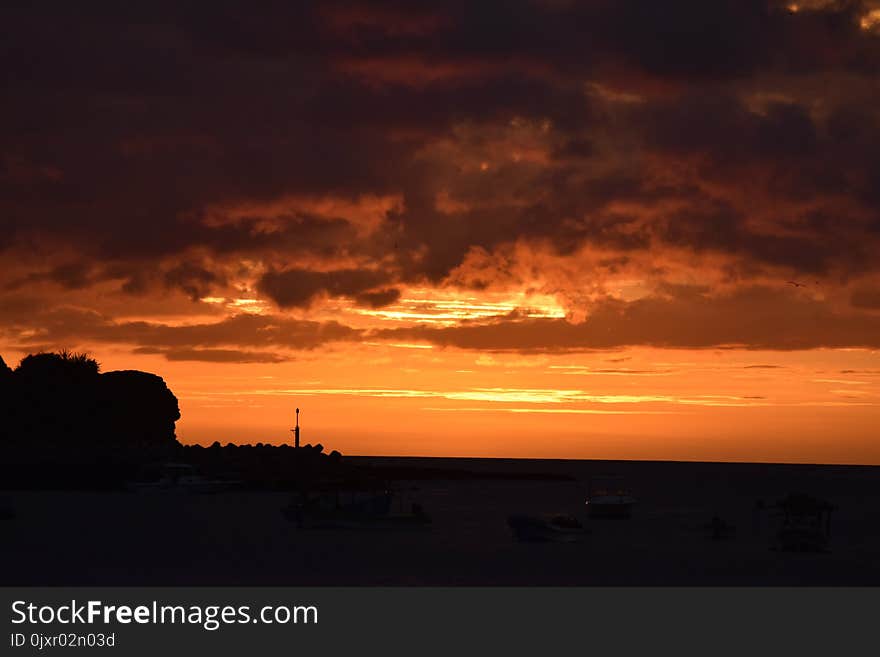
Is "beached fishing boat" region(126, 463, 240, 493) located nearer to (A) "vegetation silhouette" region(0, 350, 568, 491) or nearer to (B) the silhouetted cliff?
(A) "vegetation silhouette" region(0, 350, 568, 491)

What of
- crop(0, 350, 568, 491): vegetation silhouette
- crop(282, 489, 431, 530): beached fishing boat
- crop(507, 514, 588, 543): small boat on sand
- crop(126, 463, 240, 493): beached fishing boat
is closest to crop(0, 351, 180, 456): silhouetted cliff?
crop(0, 350, 568, 491): vegetation silhouette

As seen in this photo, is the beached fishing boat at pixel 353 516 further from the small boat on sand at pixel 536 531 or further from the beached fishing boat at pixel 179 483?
the beached fishing boat at pixel 179 483

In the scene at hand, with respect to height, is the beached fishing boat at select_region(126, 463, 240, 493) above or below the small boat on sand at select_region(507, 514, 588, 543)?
above

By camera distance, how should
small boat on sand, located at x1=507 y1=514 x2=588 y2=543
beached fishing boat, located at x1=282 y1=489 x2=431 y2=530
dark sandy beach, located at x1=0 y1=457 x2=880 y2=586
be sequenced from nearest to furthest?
1. dark sandy beach, located at x1=0 y1=457 x2=880 y2=586
2. small boat on sand, located at x1=507 y1=514 x2=588 y2=543
3. beached fishing boat, located at x1=282 y1=489 x2=431 y2=530

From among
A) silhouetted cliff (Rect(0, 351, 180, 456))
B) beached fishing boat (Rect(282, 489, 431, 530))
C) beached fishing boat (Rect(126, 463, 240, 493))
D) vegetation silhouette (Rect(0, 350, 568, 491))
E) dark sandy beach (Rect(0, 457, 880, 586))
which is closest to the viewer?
dark sandy beach (Rect(0, 457, 880, 586))

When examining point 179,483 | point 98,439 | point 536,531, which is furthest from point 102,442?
point 536,531

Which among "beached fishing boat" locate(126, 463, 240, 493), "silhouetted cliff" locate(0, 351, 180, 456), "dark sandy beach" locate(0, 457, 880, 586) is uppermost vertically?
"silhouetted cliff" locate(0, 351, 180, 456)

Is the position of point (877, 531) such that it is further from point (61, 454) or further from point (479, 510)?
point (61, 454)

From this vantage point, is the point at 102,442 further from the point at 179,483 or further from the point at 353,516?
the point at 353,516

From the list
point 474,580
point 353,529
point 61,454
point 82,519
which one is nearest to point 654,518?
point 353,529

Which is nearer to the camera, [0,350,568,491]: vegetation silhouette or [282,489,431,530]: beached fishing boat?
[282,489,431,530]: beached fishing boat

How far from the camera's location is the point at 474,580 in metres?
62.8

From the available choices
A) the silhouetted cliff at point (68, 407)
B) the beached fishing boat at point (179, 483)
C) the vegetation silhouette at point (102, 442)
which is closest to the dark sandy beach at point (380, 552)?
the beached fishing boat at point (179, 483)
